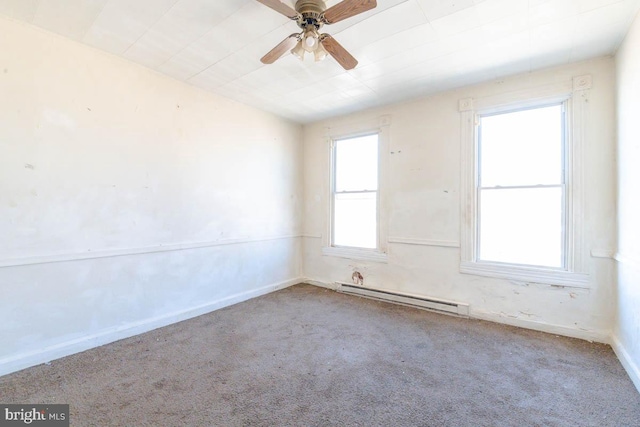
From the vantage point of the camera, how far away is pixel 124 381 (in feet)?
6.59

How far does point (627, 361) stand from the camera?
7.00 ft

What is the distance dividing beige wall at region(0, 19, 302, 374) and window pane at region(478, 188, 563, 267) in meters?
2.90

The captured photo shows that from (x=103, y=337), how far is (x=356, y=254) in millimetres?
2948

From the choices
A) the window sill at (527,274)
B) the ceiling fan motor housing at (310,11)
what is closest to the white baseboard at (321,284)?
the window sill at (527,274)

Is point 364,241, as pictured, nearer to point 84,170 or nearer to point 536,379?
point 536,379

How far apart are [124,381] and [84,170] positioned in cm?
174

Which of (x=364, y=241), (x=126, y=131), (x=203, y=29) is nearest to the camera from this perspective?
(x=203, y=29)

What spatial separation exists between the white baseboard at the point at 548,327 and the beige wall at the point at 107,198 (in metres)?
2.83

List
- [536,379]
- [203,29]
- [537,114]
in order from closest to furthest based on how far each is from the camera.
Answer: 1. [536,379]
2. [203,29]
3. [537,114]

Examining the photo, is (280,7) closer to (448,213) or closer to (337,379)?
(337,379)

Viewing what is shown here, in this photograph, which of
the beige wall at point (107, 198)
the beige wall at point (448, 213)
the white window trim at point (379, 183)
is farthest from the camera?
the white window trim at point (379, 183)

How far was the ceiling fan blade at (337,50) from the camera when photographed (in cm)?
194

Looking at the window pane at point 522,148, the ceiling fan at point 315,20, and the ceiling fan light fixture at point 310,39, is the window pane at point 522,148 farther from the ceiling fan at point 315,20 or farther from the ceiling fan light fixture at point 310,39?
the ceiling fan light fixture at point 310,39

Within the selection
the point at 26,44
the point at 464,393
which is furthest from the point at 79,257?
the point at 464,393
